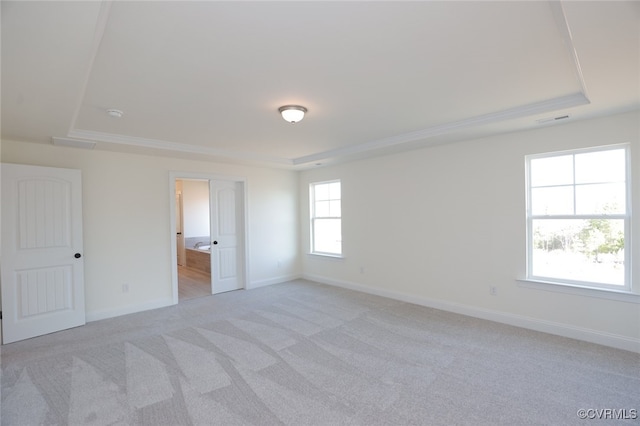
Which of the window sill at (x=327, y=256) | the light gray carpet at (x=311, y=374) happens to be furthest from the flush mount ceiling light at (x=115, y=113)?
the window sill at (x=327, y=256)

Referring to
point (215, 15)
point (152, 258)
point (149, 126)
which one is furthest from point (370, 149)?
point (152, 258)

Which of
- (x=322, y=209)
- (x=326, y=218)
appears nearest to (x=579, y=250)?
(x=326, y=218)

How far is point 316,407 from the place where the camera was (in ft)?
7.39

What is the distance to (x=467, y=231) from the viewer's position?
13.8ft

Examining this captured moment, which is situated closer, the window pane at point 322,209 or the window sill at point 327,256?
the window sill at point 327,256

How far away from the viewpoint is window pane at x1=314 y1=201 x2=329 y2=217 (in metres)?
6.33

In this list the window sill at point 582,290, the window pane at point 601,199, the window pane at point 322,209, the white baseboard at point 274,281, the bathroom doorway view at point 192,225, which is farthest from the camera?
the bathroom doorway view at point 192,225

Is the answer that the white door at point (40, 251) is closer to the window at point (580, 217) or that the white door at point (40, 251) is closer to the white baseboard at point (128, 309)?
the white baseboard at point (128, 309)

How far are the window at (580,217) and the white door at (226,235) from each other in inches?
184

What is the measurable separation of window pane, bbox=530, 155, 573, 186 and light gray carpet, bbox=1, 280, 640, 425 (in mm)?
1771

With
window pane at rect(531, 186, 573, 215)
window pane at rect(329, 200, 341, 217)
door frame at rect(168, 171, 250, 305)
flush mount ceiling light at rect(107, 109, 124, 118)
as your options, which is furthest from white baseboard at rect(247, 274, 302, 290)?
window pane at rect(531, 186, 573, 215)

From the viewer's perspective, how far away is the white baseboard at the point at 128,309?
165 inches

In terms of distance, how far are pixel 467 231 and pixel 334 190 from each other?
107 inches

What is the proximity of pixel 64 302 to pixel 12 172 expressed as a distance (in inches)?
65.6
